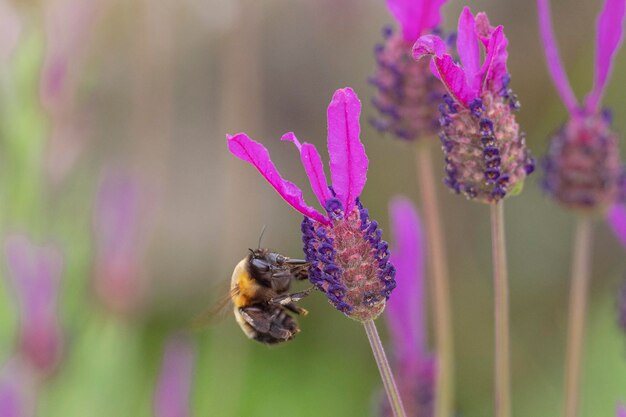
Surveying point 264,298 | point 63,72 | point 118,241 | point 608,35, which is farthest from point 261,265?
point 63,72

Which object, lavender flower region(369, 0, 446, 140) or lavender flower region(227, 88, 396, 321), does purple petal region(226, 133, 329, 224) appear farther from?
lavender flower region(369, 0, 446, 140)

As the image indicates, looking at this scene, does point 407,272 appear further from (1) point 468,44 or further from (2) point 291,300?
(1) point 468,44

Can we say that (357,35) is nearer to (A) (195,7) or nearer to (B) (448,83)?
(A) (195,7)

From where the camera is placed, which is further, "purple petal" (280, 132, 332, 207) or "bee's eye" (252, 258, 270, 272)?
"bee's eye" (252, 258, 270, 272)

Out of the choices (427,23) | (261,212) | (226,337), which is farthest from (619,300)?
(261,212)

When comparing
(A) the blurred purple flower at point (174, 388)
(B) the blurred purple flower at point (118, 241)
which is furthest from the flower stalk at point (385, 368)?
(B) the blurred purple flower at point (118, 241)

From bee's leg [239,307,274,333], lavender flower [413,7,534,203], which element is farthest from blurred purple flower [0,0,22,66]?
lavender flower [413,7,534,203]
